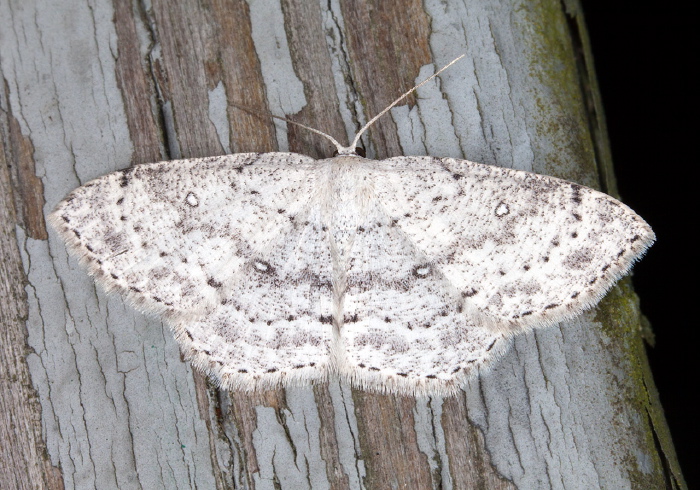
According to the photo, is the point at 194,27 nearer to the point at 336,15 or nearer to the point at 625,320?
the point at 336,15

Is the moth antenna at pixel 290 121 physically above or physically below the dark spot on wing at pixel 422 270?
above

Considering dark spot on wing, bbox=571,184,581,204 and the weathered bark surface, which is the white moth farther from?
the weathered bark surface

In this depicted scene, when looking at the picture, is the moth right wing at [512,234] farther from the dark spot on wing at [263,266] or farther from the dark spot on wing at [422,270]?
the dark spot on wing at [263,266]

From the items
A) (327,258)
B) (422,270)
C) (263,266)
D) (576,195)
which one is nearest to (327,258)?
(327,258)

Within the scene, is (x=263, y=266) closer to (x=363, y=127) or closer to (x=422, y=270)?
(x=422, y=270)

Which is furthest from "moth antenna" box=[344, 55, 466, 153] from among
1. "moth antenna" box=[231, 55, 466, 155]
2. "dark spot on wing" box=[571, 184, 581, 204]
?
"dark spot on wing" box=[571, 184, 581, 204]

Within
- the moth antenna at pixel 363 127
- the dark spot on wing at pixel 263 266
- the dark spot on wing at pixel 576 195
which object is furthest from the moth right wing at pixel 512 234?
the dark spot on wing at pixel 263 266

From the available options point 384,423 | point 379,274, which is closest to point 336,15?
point 379,274
